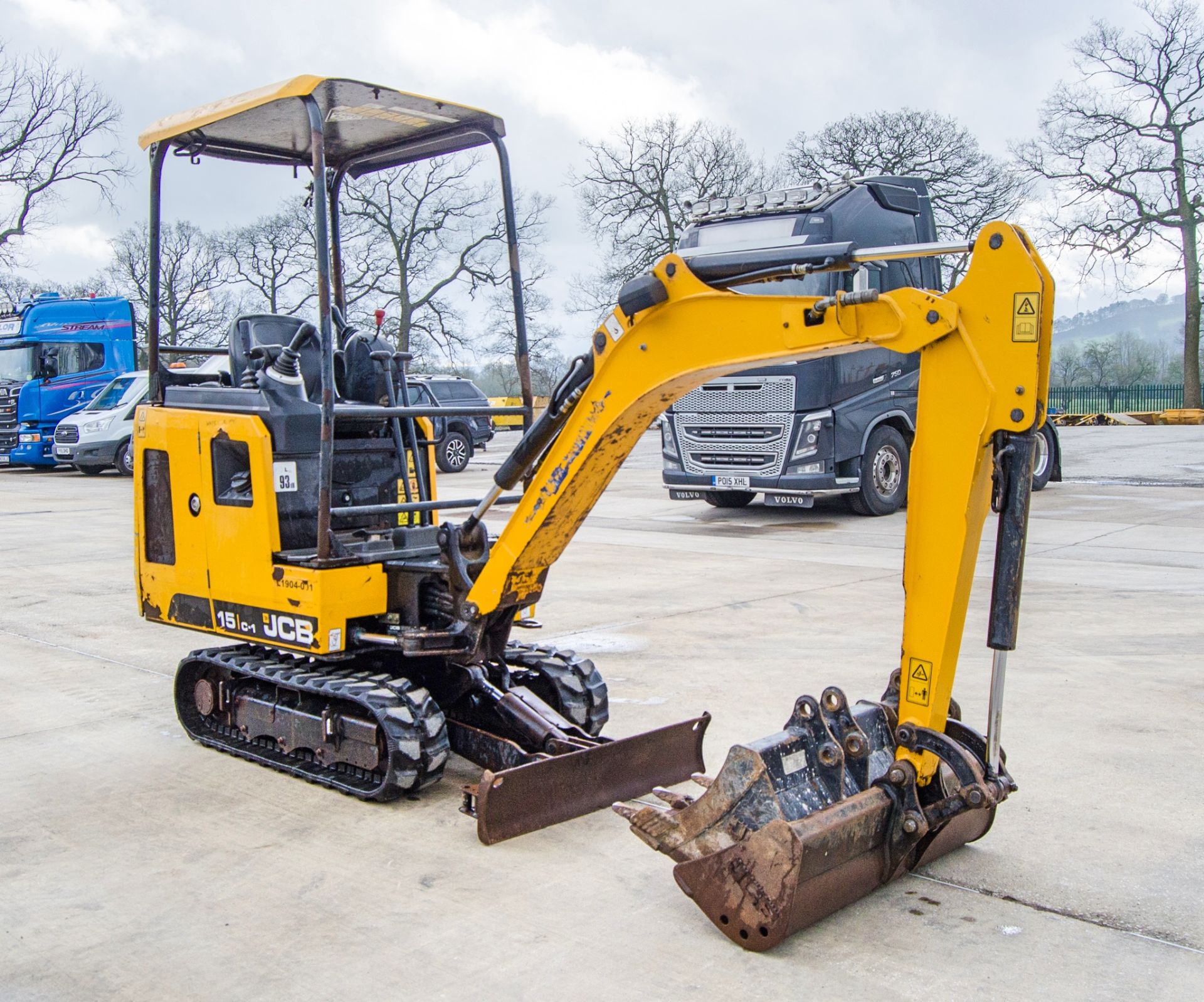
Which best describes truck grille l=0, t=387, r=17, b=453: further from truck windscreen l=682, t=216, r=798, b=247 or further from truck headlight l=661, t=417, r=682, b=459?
truck windscreen l=682, t=216, r=798, b=247

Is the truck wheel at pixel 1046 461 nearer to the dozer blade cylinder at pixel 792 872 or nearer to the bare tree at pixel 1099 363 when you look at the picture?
the dozer blade cylinder at pixel 792 872

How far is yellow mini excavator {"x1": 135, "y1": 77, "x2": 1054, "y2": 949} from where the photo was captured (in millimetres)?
3600

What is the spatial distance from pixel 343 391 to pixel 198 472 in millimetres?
754

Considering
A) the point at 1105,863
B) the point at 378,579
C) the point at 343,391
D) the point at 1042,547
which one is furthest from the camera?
the point at 1042,547

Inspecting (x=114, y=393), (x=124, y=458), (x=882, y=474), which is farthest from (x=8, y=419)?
(x=882, y=474)

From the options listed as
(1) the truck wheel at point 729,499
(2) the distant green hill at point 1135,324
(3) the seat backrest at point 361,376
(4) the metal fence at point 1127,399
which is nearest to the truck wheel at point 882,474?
(1) the truck wheel at point 729,499

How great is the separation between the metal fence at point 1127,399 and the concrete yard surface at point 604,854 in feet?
124

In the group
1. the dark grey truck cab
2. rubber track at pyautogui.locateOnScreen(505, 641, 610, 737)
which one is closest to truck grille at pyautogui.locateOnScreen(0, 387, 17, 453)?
the dark grey truck cab

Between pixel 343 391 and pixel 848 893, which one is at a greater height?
pixel 343 391

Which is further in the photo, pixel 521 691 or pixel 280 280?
pixel 280 280

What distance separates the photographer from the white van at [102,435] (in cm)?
2320

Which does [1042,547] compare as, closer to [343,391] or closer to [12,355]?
[343,391]

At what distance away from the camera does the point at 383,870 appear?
416 cm

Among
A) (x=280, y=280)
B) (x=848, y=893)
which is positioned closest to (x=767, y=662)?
(x=848, y=893)
